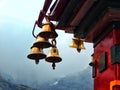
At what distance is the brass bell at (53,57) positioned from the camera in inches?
467

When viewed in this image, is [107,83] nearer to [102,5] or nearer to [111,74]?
[111,74]

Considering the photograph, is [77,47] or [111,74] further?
[77,47]

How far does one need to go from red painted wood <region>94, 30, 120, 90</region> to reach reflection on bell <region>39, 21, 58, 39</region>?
1.16m

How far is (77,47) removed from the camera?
1216cm

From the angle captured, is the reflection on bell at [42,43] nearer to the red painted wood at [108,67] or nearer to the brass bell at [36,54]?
the brass bell at [36,54]

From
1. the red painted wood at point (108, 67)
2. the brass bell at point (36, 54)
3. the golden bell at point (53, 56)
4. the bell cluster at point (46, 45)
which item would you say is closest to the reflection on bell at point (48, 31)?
the bell cluster at point (46, 45)

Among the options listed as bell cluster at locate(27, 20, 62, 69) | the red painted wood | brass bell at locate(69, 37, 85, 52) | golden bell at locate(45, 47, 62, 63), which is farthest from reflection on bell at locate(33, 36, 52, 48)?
the red painted wood

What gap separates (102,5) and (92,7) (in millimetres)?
337

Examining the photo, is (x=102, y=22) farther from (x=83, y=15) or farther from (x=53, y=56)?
(x=53, y=56)

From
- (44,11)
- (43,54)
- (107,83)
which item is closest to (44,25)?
(44,11)

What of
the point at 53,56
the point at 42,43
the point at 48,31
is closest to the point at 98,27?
the point at 48,31

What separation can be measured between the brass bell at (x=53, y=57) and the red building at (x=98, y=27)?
2.94ft

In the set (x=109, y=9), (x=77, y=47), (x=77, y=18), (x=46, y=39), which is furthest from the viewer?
(x=77, y=47)

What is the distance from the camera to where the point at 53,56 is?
466 inches
